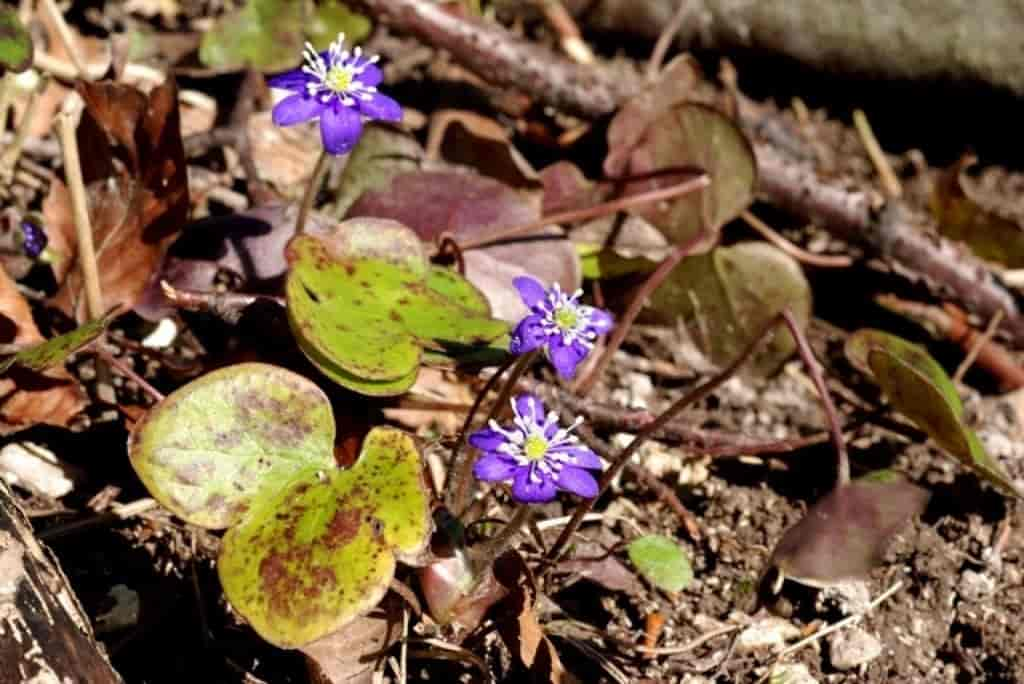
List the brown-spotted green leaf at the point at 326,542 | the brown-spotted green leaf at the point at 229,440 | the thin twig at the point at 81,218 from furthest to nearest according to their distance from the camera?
the thin twig at the point at 81,218 < the brown-spotted green leaf at the point at 229,440 < the brown-spotted green leaf at the point at 326,542

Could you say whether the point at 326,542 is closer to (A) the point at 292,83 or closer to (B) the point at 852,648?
(A) the point at 292,83

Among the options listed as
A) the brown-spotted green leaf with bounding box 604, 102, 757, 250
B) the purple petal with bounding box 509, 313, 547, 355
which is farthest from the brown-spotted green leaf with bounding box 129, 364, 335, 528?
the brown-spotted green leaf with bounding box 604, 102, 757, 250

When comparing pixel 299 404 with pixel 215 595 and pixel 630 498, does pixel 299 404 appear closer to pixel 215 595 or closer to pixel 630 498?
pixel 215 595

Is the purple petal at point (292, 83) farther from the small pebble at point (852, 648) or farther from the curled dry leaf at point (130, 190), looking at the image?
the small pebble at point (852, 648)

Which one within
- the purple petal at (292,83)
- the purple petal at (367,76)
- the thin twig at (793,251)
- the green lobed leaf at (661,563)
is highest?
the purple petal at (367,76)

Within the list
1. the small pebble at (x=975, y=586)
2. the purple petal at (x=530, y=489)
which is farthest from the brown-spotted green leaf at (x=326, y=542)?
the small pebble at (x=975, y=586)
